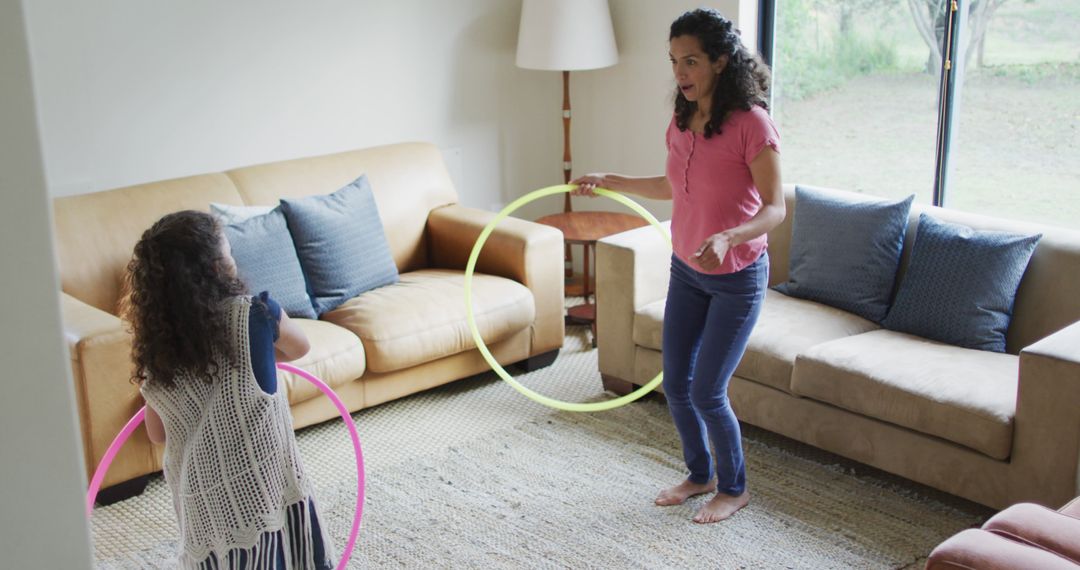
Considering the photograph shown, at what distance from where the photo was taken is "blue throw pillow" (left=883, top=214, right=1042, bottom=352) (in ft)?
10.9

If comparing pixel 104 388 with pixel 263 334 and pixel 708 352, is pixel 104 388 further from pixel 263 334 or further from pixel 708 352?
pixel 708 352

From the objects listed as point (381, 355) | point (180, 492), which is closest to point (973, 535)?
point (180, 492)

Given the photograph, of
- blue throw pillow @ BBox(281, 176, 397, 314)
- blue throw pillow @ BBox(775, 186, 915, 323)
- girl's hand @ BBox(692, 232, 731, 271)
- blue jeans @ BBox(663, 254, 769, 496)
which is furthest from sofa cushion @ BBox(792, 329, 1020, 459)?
blue throw pillow @ BBox(281, 176, 397, 314)

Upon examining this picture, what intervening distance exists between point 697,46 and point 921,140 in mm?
2048

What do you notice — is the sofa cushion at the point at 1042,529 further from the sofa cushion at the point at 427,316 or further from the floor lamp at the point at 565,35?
the floor lamp at the point at 565,35

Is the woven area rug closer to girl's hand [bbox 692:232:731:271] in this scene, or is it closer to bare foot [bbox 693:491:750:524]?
bare foot [bbox 693:491:750:524]

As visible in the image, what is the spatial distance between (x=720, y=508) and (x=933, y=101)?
207cm

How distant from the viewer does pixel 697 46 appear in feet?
8.84

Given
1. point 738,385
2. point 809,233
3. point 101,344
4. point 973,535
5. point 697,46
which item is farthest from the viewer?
point 809,233

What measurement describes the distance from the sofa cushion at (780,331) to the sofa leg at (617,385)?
0.21 meters

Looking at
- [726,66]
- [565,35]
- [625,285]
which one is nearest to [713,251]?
[726,66]

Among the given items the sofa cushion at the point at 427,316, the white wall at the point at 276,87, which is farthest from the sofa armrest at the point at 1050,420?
the white wall at the point at 276,87

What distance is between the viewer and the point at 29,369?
68cm

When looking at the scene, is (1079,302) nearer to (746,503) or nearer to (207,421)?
(746,503)
